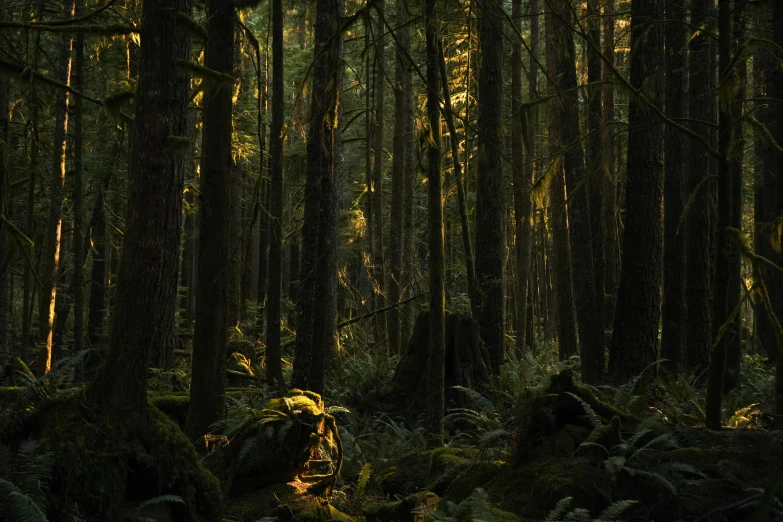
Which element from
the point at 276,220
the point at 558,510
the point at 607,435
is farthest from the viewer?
the point at 276,220

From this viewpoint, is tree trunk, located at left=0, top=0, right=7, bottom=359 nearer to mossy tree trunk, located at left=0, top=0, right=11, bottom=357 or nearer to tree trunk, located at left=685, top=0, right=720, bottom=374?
mossy tree trunk, located at left=0, top=0, right=11, bottom=357

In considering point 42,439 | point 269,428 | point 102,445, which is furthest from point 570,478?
point 42,439

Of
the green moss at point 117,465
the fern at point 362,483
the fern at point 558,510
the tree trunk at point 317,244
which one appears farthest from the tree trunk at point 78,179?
the fern at point 558,510

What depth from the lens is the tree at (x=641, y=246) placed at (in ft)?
36.5

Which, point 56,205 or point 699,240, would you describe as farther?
point 56,205

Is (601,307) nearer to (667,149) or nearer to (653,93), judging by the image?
(667,149)

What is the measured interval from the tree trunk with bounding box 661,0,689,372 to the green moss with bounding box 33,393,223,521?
9.05 metres

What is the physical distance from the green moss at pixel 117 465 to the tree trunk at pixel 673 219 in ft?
29.7

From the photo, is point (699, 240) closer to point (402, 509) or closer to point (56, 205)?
point (402, 509)

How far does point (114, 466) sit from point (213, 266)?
3.84 metres

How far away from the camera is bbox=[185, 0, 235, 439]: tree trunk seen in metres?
8.70

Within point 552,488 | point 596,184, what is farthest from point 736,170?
point 596,184

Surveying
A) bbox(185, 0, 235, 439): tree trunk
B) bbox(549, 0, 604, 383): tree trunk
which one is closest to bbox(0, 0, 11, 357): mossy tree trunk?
bbox(185, 0, 235, 439): tree trunk

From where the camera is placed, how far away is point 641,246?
36.8 ft
